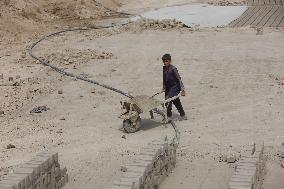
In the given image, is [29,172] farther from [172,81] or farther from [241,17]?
[241,17]

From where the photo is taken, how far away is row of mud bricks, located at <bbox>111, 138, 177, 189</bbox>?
20.6 ft

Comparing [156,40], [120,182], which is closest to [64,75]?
[156,40]

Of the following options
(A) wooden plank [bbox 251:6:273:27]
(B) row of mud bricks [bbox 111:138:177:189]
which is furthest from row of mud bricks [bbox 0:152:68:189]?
(A) wooden plank [bbox 251:6:273:27]

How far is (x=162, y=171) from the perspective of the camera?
7480mm

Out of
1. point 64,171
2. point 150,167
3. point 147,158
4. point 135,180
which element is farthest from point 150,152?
point 64,171

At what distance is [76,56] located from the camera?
1492cm

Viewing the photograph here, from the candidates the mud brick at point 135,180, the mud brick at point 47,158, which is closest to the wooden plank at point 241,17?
the mud brick at point 47,158

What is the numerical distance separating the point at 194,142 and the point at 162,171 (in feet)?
4.97

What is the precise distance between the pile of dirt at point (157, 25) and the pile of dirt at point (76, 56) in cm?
339

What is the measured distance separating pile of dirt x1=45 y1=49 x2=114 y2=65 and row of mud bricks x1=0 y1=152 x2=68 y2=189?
7.15 meters

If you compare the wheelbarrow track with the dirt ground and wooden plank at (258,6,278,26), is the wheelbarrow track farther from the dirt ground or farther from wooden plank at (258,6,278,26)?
wooden plank at (258,6,278,26)

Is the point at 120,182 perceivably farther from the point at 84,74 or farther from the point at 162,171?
the point at 84,74

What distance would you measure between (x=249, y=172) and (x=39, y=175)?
104 inches

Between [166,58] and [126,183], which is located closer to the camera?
[126,183]
